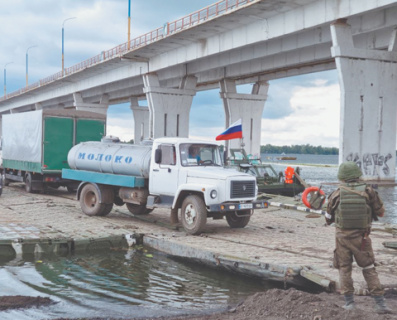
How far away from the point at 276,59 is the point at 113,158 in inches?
883

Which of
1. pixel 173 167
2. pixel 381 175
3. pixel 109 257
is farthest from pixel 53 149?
pixel 381 175

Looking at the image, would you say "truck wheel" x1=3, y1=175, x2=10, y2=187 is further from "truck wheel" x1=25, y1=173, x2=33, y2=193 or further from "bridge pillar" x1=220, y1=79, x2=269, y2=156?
"bridge pillar" x1=220, y1=79, x2=269, y2=156

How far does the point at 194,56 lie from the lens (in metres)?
34.9

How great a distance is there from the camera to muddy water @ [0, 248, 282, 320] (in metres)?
7.39

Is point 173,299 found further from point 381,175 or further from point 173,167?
point 381,175

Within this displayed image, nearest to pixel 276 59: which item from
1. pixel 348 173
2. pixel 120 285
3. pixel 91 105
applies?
pixel 120 285

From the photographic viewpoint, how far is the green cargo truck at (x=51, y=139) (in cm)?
2098

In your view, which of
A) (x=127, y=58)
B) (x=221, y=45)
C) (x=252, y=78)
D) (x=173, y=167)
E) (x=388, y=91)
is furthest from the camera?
(x=252, y=78)

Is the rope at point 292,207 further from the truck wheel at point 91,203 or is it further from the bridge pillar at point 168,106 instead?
the bridge pillar at point 168,106

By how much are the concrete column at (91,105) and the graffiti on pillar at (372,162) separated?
42.9m

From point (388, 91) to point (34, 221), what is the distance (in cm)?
1873

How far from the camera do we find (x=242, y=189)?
1262cm

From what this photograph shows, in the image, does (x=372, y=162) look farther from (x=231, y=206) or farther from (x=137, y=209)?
(x=231, y=206)

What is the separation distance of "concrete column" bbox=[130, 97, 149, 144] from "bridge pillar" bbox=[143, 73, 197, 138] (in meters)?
25.4
